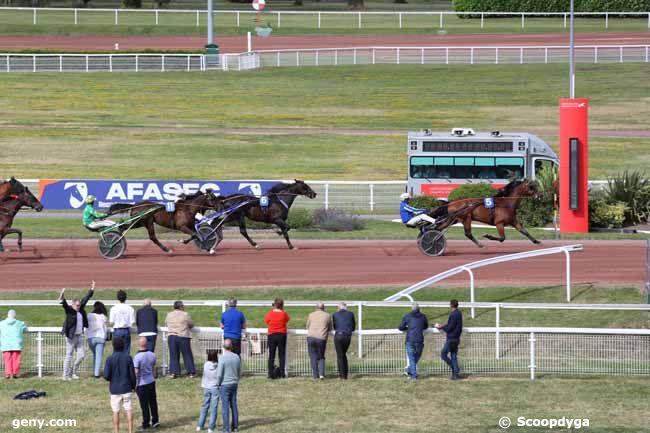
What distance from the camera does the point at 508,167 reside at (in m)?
34.1

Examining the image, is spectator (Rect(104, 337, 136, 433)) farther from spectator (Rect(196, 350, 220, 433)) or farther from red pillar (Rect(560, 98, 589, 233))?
red pillar (Rect(560, 98, 589, 233))

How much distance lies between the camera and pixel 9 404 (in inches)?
642

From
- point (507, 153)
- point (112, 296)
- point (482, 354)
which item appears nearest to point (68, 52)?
point (507, 153)

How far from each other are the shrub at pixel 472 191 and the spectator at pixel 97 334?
15.4 meters

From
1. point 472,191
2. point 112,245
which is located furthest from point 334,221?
point 112,245

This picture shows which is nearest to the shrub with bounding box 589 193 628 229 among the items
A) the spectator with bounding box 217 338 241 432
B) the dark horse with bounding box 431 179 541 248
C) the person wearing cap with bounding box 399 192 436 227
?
the dark horse with bounding box 431 179 541 248

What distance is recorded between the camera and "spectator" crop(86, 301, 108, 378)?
1794 cm

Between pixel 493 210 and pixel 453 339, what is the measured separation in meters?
9.60

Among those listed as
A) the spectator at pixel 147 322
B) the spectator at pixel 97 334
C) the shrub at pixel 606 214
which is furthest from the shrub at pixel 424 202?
the spectator at pixel 97 334

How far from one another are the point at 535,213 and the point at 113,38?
42.8 metres

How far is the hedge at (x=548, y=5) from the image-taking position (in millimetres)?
75000

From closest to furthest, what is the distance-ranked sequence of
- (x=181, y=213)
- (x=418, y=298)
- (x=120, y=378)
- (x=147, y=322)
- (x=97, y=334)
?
(x=120, y=378)
(x=147, y=322)
(x=97, y=334)
(x=418, y=298)
(x=181, y=213)

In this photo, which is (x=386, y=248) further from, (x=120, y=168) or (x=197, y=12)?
(x=197, y=12)

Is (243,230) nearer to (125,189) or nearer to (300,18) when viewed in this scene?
(125,189)
